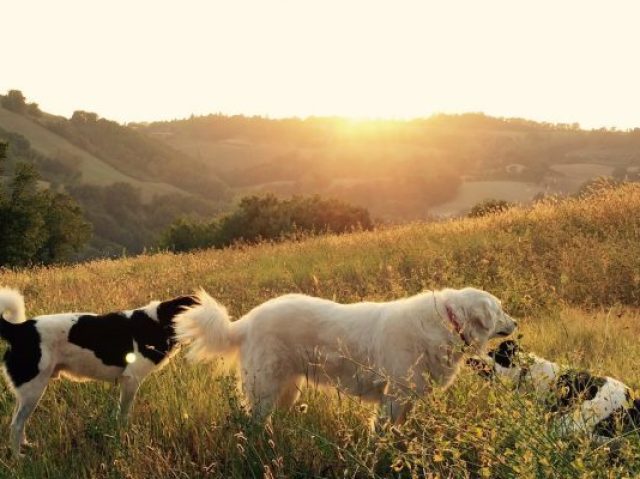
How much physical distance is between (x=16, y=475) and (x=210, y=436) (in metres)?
1.06

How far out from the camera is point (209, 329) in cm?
492

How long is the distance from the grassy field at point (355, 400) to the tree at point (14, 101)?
12811cm

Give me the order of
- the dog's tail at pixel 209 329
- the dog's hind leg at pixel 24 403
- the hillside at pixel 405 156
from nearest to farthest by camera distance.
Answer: the dog's hind leg at pixel 24 403 → the dog's tail at pixel 209 329 → the hillside at pixel 405 156

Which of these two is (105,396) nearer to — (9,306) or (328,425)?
(9,306)

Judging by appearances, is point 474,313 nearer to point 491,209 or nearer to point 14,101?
point 491,209

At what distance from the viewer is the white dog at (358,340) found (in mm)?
4602

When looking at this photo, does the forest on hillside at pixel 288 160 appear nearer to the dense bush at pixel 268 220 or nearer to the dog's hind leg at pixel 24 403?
the dense bush at pixel 268 220

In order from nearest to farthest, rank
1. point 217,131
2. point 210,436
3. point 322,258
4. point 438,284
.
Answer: point 210,436 → point 438,284 → point 322,258 → point 217,131

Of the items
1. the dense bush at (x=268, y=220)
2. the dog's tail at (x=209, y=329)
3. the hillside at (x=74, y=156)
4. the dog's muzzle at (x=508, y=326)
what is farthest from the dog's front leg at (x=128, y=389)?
the hillside at (x=74, y=156)

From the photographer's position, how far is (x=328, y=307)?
4.87m

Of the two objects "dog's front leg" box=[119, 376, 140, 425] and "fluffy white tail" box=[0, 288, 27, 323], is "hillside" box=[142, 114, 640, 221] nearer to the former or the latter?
"dog's front leg" box=[119, 376, 140, 425]

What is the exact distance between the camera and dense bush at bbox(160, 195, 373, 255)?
44.7 meters

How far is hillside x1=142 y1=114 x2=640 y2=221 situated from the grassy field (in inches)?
2790

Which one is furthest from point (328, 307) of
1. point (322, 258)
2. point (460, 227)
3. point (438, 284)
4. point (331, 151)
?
point (331, 151)
